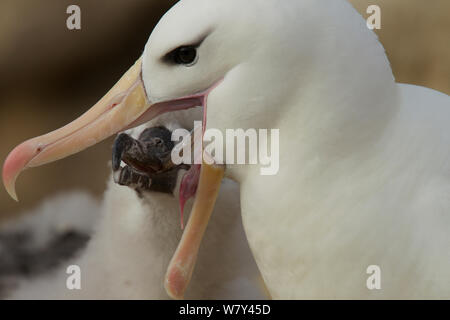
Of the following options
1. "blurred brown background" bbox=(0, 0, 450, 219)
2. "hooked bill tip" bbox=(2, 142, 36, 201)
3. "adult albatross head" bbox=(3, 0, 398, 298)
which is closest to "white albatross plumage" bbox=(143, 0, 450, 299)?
"adult albatross head" bbox=(3, 0, 398, 298)

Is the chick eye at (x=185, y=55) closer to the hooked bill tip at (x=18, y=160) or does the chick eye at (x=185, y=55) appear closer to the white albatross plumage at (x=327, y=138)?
the white albatross plumage at (x=327, y=138)

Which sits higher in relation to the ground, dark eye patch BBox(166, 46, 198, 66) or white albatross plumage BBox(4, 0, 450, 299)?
dark eye patch BBox(166, 46, 198, 66)

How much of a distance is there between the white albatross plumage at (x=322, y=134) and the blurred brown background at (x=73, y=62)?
1.84m

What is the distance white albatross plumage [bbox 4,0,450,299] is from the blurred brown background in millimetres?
1844

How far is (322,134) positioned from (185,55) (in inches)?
10.3

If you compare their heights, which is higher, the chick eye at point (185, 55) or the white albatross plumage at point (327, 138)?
the chick eye at point (185, 55)

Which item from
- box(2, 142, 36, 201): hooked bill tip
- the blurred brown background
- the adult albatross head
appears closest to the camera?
the adult albatross head

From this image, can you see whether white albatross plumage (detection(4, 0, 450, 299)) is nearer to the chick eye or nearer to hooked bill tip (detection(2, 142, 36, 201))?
the chick eye

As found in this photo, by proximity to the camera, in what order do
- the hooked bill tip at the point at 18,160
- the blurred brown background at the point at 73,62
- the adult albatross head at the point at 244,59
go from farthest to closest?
the blurred brown background at the point at 73,62, the hooked bill tip at the point at 18,160, the adult albatross head at the point at 244,59

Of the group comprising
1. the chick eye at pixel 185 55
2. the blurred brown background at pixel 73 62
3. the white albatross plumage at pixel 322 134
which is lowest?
the white albatross plumage at pixel 322 134

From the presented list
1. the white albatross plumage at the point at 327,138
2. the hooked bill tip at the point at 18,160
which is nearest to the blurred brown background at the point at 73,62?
the white albatross plumage at the point at 327,138

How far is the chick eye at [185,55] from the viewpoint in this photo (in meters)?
1.41

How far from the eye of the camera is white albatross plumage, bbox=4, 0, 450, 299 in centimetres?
139
